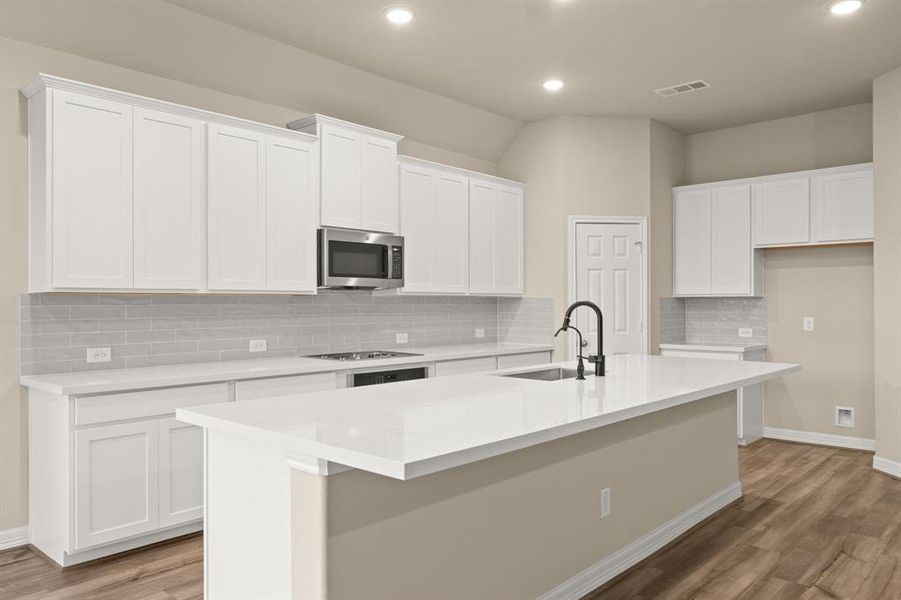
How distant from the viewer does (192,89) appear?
407cm

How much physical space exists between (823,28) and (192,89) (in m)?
3.99

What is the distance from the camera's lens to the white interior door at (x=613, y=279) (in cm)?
601

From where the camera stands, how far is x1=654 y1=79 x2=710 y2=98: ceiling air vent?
16.8 feet

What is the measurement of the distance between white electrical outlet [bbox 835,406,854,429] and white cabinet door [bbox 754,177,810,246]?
60.0 inches

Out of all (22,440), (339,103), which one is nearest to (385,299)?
(339,103)

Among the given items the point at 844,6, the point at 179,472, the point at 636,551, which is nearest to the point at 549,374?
the point at 636,551

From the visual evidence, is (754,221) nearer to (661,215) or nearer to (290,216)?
(661,215)

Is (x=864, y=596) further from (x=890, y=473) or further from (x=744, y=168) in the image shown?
(x=744, y=168)

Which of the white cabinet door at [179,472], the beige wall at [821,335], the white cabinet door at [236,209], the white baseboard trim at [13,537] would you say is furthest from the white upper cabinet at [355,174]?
the beige wall at [821,335]

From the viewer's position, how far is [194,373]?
355 centimetres

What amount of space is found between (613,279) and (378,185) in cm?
249

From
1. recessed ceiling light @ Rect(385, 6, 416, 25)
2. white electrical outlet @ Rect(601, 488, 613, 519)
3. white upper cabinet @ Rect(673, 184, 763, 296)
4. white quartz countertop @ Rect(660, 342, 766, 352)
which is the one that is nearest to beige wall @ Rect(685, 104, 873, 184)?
white upper cabinet @ Rect(673, 184, 763, 296)

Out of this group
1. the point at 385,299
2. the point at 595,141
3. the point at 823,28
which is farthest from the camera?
the point at 595,141

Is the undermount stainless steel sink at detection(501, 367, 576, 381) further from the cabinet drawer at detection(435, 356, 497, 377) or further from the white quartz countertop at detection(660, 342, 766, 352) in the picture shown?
the white quartz countertop at detection(660, 342, 766, 352)
